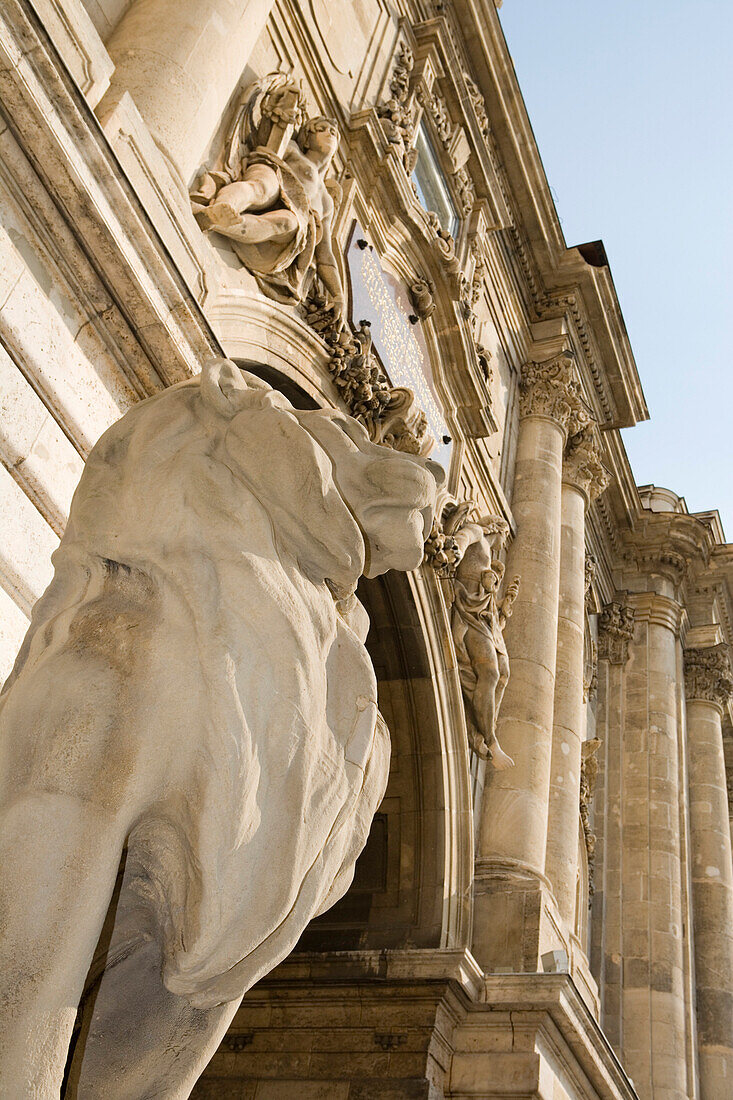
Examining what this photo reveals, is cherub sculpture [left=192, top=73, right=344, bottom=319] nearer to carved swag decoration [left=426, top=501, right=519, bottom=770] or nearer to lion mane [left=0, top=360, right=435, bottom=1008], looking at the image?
carved swag decoration [left=426, top=501, right=519, bottom=770]

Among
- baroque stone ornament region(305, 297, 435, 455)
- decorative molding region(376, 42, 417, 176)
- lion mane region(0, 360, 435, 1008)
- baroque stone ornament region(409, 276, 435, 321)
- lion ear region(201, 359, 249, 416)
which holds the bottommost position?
lion mane region(0, 360, 435, 1008)

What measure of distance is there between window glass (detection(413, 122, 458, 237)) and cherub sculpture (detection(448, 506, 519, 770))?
2.93 meters

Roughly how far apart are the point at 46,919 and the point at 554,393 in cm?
996

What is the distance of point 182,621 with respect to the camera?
7.05ft

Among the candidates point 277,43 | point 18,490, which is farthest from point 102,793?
point 277,43

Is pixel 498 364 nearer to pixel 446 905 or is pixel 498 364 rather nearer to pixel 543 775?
pixel 543 775

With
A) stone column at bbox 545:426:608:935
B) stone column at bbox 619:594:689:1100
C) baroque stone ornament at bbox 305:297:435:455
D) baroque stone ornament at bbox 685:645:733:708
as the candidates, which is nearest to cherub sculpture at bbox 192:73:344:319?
baroque stone ornament at bbox 305:297:435:455

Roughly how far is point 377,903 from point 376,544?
558 cm

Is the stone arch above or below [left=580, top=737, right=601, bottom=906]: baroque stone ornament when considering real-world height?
below

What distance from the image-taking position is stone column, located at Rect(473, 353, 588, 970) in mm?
7387

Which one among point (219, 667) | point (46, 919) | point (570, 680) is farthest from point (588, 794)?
point (46, 919)

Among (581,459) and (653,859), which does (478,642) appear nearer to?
(581,459)

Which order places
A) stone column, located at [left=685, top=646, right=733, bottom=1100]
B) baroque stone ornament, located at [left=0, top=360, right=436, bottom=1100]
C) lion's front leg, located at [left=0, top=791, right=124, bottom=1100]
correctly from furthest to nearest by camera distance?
stone column, located at [left=685, top=646, right=733, bottom=1100], baroque stone ornament, located at [left=0, top=360, right=436, bottom=1100], lion's front leg, located at [left=0, top=791, right=124, bottom=1100]

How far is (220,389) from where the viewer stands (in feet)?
8.17
